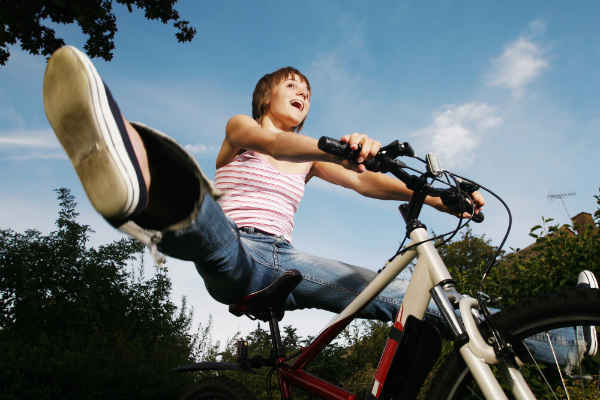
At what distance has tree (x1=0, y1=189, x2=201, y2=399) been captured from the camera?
4887mm

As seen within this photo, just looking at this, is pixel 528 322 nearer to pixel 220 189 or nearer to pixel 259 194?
pixel 220 189

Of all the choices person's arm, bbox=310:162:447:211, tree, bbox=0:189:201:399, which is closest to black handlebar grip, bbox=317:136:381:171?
person's arm, bbox=310:162:447:211

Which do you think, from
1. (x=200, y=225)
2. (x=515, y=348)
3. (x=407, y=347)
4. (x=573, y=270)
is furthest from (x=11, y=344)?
(x=573, y=270)

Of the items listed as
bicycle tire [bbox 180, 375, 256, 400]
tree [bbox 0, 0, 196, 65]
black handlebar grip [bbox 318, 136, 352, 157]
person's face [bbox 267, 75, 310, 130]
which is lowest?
bicycle tire [bbox 180, 375, 256, 400]

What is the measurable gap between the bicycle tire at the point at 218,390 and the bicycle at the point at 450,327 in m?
0.39

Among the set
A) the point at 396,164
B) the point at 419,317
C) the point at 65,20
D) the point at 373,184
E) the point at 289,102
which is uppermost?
the point at 65,20

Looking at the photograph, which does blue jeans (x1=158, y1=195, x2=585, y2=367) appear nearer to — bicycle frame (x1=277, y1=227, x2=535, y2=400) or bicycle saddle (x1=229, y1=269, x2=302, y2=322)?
bicycle saddle (x1=229, y1=269, x2=302, y2=322)

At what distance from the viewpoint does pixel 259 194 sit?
8.78ft

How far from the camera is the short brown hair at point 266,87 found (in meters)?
3.26

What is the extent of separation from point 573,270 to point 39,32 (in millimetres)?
7927

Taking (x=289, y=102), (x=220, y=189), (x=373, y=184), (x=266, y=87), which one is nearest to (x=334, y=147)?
(x=220, y=189)

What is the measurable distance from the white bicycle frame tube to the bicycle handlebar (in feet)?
0.68

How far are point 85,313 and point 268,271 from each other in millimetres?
6055

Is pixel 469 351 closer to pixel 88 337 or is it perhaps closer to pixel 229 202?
pixel 229 202
